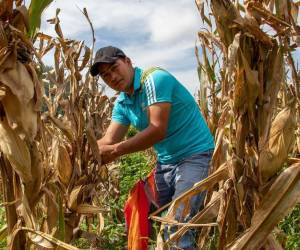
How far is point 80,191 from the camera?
2244 millimetres

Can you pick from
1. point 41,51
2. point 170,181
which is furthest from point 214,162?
point 41,51

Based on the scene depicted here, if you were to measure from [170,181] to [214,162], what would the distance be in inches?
37.7

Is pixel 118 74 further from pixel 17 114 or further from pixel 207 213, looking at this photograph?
pixel 17 114

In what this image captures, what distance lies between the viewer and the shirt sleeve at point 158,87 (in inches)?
95.6

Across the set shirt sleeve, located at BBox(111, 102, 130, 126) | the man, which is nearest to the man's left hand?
the man

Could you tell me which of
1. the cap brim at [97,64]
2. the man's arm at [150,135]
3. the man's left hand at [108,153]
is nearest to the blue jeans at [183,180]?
the man's arm at [150,135]

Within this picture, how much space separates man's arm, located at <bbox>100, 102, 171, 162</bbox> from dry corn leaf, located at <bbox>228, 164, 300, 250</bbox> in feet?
3.76

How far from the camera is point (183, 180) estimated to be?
7.95 feet

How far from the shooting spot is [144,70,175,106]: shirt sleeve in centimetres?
243

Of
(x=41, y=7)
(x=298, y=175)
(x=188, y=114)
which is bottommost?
(x=298, y=175)

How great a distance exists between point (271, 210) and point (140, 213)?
1.29 m

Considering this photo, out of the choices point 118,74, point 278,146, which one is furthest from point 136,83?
point 278,146

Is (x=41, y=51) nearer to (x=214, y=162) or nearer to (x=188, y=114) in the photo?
(x=188, y=114)

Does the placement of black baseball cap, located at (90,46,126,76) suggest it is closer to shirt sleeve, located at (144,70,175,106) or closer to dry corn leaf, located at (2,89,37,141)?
shirt sleeve, located at (144,70,175,106)
